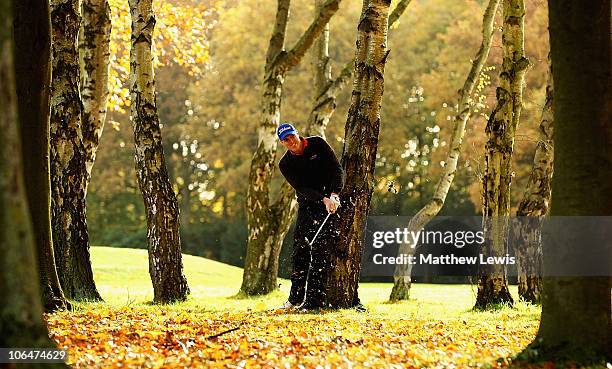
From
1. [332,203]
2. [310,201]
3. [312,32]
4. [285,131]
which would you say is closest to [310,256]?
[310,201]

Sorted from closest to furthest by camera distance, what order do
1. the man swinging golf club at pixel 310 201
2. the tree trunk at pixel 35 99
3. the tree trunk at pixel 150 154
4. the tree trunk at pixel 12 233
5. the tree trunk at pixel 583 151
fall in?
the tree trunk at pixel 12 233 < the tree trunk at pixel 583 151 < the tree trunk at pixel 35 99 < the man swinging golf club at pixel 310 201 < the tree trunk at pixel 150 154

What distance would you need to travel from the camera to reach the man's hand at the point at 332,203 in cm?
1136

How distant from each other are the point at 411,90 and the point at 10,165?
117ft

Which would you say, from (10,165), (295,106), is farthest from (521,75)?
(295,106)

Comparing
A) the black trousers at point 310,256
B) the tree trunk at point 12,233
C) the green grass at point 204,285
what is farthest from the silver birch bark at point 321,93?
the tree trunk at point 12,233

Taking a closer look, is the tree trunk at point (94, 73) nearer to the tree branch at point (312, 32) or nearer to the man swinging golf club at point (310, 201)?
the tree branch at point (312, 32)

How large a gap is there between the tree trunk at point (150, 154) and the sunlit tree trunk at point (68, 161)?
2.85ft

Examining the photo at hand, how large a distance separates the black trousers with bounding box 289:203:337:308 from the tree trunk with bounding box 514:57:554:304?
509 centimetres

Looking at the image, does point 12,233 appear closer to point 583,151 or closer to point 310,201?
point 583,151

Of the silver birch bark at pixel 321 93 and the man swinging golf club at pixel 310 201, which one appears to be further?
the silver birch bark at pixel 321 93

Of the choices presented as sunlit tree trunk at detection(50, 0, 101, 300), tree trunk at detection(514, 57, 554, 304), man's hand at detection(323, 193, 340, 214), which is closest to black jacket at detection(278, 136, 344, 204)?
man's hand at detection(323, 193, 340, 214)

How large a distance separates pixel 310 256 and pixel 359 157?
4.68ft

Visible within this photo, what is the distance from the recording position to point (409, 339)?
8.92 meters

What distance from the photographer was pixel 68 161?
13516 mm
